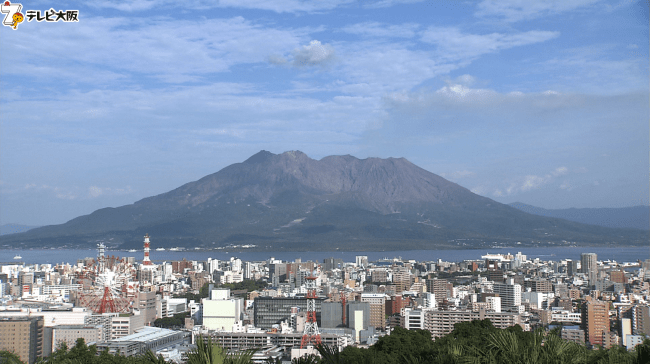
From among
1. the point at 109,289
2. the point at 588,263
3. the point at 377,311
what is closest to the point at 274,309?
the point at 377,311

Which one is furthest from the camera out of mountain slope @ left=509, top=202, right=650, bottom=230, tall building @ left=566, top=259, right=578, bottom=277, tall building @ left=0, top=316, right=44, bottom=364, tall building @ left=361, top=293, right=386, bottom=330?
mountain slope @ left=509, top=202, right=650, bottom=230

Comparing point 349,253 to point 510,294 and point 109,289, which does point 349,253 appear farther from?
point 109,289

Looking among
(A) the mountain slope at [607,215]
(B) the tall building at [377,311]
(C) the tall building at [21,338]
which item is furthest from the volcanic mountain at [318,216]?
(C) the tall building at [21,338]

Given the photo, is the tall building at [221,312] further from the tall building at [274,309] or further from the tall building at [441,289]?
the tall building at [441,289]

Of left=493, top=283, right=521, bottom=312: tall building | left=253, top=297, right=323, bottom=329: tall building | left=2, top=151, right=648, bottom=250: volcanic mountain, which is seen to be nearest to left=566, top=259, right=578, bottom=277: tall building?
left=493, top=283, right=521, bottom=312: tall building

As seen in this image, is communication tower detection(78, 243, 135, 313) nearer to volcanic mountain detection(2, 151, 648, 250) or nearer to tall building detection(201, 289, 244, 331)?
tall building detection(201, 289, 244, 331)
